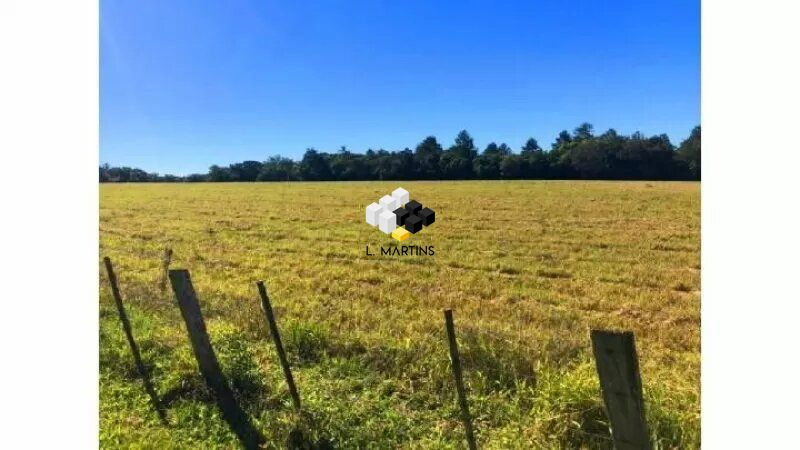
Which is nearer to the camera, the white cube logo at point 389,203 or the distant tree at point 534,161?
the distant tree at point 534,161

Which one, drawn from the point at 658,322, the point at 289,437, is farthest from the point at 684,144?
the point at 289,437

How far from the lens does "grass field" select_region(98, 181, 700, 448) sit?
297 centimetres

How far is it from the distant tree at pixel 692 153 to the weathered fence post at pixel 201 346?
271 centimetres

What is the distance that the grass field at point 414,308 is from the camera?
9.74 feet

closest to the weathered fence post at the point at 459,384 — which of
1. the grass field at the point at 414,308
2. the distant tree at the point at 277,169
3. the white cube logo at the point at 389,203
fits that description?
the grass field at the point at 414,308

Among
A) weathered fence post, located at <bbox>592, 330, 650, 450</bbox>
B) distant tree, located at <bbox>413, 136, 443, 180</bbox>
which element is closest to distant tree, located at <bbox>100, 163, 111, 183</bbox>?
distant tree, located at <bbox>413, 136, 443, 180</bbox>

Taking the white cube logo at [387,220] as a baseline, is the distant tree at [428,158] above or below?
above

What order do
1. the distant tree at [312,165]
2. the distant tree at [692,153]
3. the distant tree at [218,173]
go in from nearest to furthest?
the distant tree at [692,153] → the distant tree at [312,165] → the distant tree at [218,173]

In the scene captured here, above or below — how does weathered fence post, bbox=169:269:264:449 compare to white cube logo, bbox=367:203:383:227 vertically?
below

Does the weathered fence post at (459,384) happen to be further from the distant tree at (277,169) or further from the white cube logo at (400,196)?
the distant tree at (277,169)

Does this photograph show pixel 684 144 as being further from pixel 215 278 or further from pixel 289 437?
pixel 215 278

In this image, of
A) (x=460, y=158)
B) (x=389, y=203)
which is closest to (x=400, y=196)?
(x=389, y=203)

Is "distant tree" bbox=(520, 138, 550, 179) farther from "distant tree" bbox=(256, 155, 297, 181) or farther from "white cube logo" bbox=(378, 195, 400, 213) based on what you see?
"distant tree" bbox=(256, 155, 297, 181)

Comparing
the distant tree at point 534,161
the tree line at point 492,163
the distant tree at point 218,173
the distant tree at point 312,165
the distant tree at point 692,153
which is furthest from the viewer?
the distant tree at point 218,173
